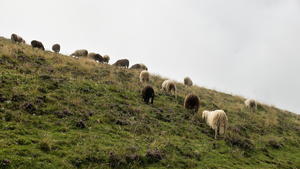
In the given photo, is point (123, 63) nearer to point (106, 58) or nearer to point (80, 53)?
point (106, 58)

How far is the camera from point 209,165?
23.2 ft

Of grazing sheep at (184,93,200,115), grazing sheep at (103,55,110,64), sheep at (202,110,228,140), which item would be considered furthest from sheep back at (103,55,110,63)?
sheep at (202,110,228,140)

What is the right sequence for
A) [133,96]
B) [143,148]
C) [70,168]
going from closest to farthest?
1. [70,168]
2. [143,148]
3. [133,96]

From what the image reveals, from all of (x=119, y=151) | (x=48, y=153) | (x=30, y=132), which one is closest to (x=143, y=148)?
(x=119, y=151)

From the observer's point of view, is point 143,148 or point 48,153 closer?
point 48,153

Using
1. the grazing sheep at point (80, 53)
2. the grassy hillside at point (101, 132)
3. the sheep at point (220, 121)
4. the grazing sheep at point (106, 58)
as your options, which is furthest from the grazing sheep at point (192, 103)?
the grazing sheep at point (80, 53)

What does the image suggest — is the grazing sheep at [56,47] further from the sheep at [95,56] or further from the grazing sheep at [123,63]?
the grazing sheep at [123,63]

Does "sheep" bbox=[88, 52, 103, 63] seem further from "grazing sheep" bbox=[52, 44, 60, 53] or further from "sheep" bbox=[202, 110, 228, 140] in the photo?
"sheep" bbox=[202, 110, 228, 140]

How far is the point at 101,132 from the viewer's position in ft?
24.5

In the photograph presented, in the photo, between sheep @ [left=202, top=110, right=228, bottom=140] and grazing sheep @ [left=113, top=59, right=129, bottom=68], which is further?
grazing sheep @ [left=113, top=59, right=129, bottom=68]

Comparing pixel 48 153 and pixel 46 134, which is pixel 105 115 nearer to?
pixel 46 134

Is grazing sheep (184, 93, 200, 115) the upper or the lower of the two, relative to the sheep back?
lower

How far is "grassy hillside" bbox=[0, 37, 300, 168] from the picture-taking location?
543 cm

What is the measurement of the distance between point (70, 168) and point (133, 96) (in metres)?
9.01
